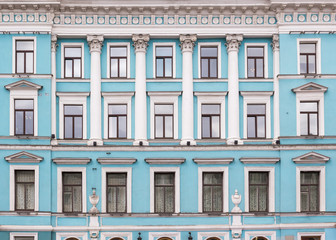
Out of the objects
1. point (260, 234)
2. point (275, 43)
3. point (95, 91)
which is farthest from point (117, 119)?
point (260, 234)

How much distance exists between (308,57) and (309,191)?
314 inches

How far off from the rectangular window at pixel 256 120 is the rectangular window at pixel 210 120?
1.86m

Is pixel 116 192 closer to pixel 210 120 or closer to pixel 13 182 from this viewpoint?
pixel 13 182

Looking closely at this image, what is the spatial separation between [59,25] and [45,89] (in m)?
3.92

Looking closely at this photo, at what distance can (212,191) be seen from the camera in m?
35.1

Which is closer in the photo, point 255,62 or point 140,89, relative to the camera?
point 140,89

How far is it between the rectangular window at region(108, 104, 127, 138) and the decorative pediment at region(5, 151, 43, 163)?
453cm

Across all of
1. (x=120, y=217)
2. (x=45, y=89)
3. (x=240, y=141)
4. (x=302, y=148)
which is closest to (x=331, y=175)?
(x=302, y=148)

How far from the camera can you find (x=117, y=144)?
115 feet

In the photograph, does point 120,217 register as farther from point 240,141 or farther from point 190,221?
point 240,141

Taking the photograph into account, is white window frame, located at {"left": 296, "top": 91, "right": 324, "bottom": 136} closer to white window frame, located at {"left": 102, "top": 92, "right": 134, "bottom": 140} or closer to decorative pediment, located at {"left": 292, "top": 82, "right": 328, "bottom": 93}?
decorative pediment, located at {"left": 292, "top": 82, "right": 328, "bottom": 93}

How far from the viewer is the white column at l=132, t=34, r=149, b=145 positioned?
34.9 metres

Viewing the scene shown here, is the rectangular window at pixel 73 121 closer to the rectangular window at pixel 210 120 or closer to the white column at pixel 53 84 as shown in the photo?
the white column at pixel 53 84

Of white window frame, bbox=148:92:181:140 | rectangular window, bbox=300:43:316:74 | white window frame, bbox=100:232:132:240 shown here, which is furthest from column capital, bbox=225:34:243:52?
white window frame, bbox=100:232:132:240
